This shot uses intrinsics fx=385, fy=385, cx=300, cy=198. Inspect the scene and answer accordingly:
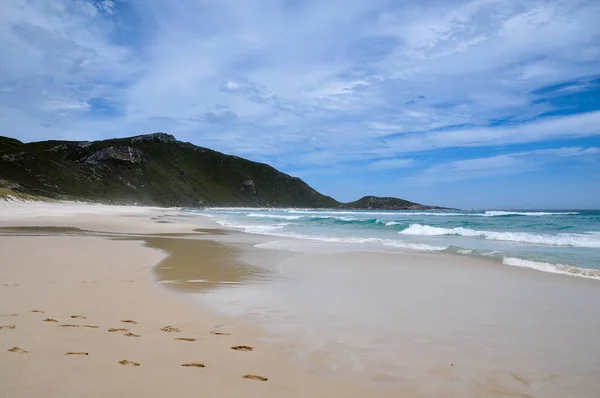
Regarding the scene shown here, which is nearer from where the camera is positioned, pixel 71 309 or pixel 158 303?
pixel 71 309

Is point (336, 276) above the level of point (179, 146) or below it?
below

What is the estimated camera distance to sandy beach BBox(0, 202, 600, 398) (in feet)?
10.5

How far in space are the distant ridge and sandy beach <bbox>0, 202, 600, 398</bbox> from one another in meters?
78.2

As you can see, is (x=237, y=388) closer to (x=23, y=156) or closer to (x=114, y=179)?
(x=23, y=156)

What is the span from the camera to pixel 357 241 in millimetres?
17703

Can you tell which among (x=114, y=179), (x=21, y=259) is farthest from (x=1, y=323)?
(x=114, y=179)

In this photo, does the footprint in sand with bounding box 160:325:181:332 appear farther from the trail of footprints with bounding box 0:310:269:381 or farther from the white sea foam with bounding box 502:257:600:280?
the white sea foam with bounding box 502:257:600:280

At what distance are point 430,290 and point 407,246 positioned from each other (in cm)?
843

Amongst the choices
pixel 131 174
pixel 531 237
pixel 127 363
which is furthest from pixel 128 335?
pixel 131 174

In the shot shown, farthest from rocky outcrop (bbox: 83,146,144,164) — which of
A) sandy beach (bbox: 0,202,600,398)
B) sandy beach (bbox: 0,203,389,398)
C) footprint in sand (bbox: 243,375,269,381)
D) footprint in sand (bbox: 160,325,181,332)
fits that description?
footprint in sand (bbox: 243,375,269,381)

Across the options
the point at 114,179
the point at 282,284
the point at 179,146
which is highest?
the point at 179,146

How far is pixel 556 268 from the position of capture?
9641 millimetres

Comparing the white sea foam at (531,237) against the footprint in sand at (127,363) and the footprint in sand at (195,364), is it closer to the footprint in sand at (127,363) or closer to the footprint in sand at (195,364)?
the footprint in sand at (195,364)

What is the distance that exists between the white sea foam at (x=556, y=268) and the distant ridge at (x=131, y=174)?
8075 cm
